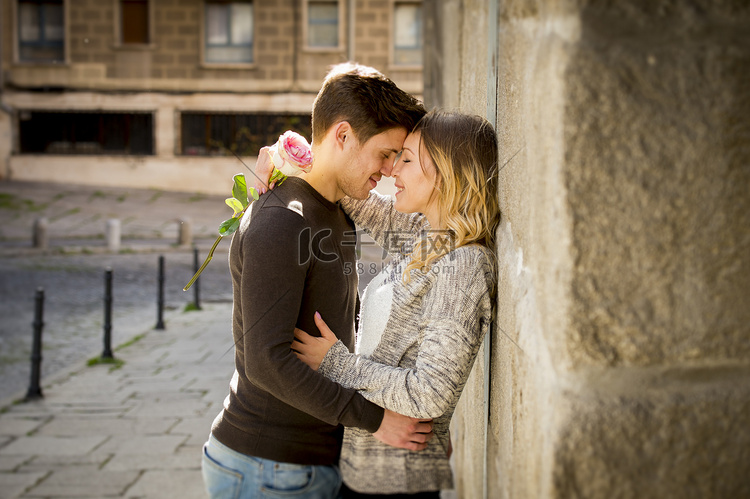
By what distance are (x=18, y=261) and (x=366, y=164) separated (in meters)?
12.5

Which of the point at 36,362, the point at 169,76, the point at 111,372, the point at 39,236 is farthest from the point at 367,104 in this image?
the point at 169,76

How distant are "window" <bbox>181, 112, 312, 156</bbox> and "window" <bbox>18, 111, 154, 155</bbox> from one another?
1290 millimetres

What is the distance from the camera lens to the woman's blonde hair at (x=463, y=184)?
1882 millimetres

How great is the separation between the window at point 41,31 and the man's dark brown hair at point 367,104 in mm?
24081

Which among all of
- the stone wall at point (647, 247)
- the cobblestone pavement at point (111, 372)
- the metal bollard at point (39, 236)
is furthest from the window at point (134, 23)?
the stone wall at point (647, 247)

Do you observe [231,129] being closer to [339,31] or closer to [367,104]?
[339,31]

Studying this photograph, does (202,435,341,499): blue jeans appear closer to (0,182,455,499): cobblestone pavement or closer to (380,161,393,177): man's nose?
(380,161,393,177): man's nose

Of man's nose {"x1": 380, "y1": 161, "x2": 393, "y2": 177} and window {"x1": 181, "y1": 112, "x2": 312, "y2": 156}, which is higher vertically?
window {"x1": 181, "y1": 112, "x2": 312, "y2": 156}

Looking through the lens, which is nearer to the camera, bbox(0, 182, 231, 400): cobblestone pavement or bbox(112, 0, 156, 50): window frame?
bbox(0, 182, 231, 400): cobblestone pavement

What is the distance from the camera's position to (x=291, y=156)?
7.36 feet

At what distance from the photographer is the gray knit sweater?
1.75m

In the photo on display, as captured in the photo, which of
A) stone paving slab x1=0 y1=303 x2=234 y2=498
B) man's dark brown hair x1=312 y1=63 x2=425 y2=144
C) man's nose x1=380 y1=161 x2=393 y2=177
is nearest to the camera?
man's dark brown hair x1=312 y1=63 x2=425 y2=144

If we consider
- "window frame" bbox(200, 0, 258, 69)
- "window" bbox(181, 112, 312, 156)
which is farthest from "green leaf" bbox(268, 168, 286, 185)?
"window frame" bbox(200, 0, 258, 69)

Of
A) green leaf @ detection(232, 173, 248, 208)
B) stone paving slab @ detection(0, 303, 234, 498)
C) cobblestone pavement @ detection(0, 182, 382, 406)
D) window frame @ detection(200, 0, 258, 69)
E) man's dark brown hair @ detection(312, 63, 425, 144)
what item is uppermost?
window frame @ detection(200, 0, 258, 69)
